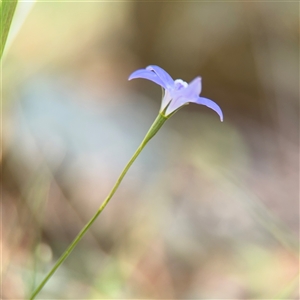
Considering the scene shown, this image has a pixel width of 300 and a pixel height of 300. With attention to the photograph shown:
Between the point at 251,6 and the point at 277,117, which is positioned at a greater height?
the point at 251,6

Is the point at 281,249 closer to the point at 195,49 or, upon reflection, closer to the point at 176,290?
the point at 176,290

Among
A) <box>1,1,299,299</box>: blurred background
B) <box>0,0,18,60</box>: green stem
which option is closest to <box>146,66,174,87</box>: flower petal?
<box>0,0,18,60</box>: green stem

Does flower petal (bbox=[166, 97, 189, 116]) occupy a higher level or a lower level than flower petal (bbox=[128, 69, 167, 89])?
lower

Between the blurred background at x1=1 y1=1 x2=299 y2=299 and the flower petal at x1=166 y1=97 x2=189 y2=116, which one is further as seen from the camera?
the blurred background at x1=1 y1=1 x2=299 y2=299

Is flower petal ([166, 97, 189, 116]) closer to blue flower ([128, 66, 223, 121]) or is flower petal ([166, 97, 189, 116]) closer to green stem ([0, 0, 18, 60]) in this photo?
blue flower ([128, 66, 223, 121])

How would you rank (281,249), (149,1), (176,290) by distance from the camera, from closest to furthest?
(176,290)
(281,249)
(149,1)

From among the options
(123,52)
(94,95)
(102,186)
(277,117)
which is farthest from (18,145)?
(277,117)
